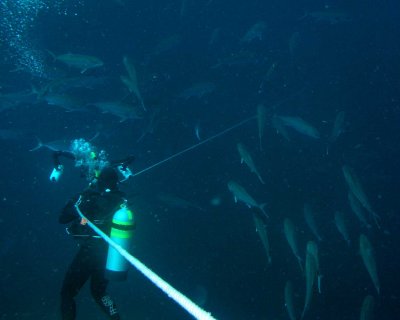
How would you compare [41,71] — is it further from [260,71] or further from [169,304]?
[169,304]

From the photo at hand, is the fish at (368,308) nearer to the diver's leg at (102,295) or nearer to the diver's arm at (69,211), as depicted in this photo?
the diver's leg at (102,295)

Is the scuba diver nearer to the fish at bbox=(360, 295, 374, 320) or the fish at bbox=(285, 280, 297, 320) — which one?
the fish at bbox=(285, 280, 297, 320)

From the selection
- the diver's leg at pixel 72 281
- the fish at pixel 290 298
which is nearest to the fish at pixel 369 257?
the fish at pixel 290 298

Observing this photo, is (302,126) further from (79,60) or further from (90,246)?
(79,60)

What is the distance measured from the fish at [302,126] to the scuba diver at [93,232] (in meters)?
4.05

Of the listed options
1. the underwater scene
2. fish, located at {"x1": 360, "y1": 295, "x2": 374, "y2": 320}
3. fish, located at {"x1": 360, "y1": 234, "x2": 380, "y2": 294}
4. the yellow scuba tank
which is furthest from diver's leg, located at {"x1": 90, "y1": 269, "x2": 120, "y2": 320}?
the underwater scene

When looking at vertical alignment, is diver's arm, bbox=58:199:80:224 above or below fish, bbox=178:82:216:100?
above

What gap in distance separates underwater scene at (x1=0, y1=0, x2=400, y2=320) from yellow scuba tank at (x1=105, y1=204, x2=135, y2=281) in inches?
160

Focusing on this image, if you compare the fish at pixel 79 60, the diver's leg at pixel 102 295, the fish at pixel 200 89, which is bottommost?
the diver's leg at pixel 102 295

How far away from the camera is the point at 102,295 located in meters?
4.40

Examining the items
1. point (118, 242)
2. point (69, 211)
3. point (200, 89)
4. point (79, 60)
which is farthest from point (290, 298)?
point (79, 60)

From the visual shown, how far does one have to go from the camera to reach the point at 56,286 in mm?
10984

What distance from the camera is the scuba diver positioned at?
162 inches

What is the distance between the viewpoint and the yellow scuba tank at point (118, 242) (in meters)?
4.03
